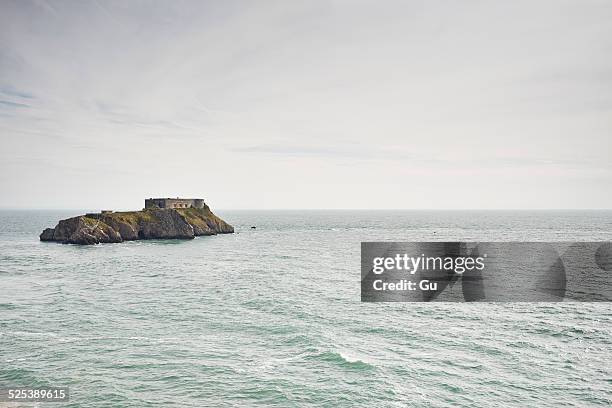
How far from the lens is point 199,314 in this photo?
162ft

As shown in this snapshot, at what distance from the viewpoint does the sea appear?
97.6 feet

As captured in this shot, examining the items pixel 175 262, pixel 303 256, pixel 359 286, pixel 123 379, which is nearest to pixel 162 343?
pixel 123 379

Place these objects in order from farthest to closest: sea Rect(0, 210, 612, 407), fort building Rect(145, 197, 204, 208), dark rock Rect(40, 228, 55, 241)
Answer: fort building Rect(145, 197, 204, 208) → dark rock Rect(40, 228, 55, 241) → sea Rect(0, 210, 612, 407)

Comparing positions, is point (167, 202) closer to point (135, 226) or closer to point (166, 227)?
point (166, 227)

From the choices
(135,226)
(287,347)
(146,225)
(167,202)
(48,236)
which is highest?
(167,202)

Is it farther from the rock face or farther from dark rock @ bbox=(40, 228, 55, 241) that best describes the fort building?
dark rock @ bbox=(40, 228, 55, 241)

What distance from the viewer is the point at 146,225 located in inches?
5787

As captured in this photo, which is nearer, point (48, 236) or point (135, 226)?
point (48, 236)

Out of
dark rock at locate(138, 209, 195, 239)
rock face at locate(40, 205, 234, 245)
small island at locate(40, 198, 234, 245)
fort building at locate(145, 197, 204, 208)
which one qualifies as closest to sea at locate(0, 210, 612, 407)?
rock face at locate(40, 205, 234, 245)

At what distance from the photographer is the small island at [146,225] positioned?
130 m

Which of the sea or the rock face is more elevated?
the rock face

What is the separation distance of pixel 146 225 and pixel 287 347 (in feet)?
399

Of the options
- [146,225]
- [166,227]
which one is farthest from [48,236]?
[166,227]

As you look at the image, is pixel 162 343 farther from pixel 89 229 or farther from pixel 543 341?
pixel 89 229
